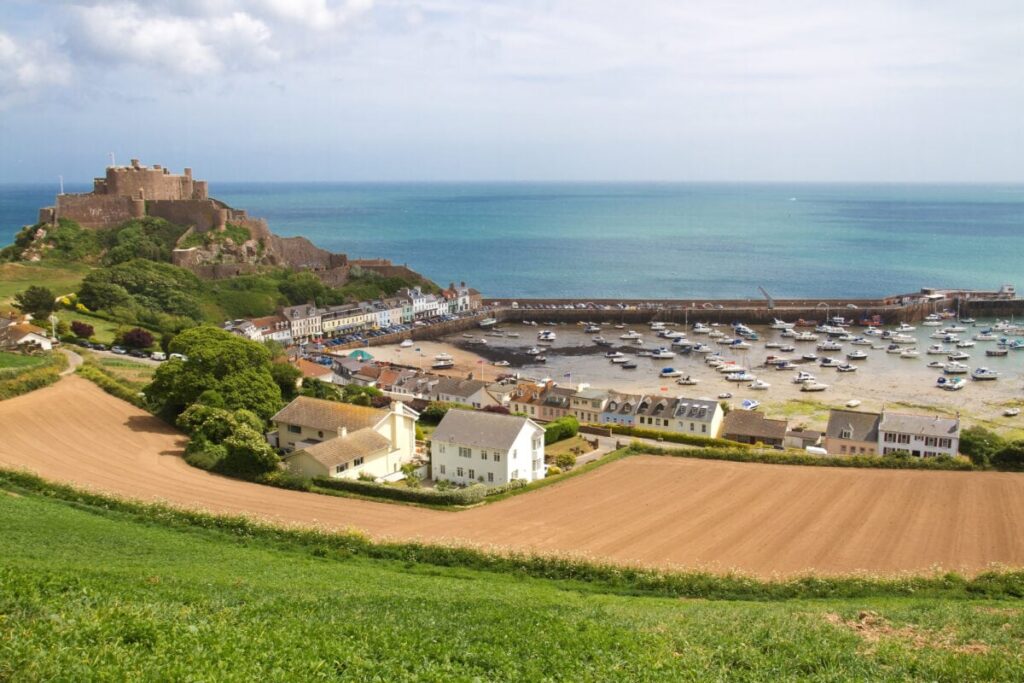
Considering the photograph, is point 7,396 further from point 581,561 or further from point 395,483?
point 581,561

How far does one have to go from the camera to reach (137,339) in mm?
42625

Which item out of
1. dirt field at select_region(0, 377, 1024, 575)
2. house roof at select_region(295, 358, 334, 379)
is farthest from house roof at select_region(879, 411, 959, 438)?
house roof at select_region(295, 358, 334, 379)

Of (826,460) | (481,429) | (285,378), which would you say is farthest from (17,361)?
(826,460)

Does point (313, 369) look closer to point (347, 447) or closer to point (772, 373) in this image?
point (347, 447)

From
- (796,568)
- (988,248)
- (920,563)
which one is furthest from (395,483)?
(988,248)

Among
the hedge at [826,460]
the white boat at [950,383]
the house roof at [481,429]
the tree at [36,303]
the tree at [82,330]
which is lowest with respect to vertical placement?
the white boat at [950,383]

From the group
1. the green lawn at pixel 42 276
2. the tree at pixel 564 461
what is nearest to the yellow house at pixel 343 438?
the tree at pixel 564 461

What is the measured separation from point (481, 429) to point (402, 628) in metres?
14.9

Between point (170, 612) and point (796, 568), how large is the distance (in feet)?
41.5

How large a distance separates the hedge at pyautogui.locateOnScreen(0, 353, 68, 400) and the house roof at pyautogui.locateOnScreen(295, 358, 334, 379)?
445 inches

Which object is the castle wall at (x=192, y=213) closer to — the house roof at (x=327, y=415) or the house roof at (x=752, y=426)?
the house roof at (x=327, y=415)

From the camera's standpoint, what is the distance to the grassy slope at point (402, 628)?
9047mm

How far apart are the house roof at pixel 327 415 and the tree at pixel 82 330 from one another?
65.4 feet

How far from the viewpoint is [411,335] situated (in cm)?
5953
